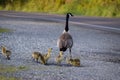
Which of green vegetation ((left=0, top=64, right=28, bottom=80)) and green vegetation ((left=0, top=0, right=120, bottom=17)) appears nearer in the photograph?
green vegetation ((left=0, top=64, right=28, bottom=80))

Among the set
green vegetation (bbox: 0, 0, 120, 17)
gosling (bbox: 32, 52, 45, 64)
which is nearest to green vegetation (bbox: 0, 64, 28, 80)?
gosling (bbox: 32, 52, 45, 64)

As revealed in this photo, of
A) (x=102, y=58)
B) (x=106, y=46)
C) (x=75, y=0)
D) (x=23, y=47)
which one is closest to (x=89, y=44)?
(x=106, y=46)

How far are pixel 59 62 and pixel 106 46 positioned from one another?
5797 millimetres

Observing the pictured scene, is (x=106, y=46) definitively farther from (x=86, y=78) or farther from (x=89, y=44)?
(x=86, y=78)

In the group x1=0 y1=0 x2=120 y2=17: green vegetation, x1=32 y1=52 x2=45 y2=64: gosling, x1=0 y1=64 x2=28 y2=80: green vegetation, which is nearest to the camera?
x1=0 y1=64 x2=28 y2=80: green vegetation

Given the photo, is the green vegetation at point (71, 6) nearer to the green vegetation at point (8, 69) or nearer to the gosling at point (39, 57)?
the gosling at point (39, 57)

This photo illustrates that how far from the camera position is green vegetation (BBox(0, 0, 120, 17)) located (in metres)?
47.3

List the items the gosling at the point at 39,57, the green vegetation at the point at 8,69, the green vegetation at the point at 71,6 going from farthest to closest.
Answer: the green vegetation at the point at 71,6 < the gosling at the point at 39,57 < the green vegetation at the point at 8,69

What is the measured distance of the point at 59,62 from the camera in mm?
14242

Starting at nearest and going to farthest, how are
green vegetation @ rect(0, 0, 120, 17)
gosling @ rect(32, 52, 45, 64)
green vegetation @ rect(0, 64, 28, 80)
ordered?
green vegetation @ rect(0, 64, 28, 80) → gosling @ rect(32, 52, 45, 64) → green vegetation @ rect(0, 0, 120, 17)

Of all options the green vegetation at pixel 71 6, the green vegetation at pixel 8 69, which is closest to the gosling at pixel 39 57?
the green vegetation at pixel 8 69

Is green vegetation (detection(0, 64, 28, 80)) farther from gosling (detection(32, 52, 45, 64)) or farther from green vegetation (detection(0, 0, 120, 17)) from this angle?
green vegetation (detection(0, 0, 120, 17))

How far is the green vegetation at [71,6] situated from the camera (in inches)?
1863

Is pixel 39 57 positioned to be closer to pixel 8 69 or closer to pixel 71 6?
pixel 8 69
